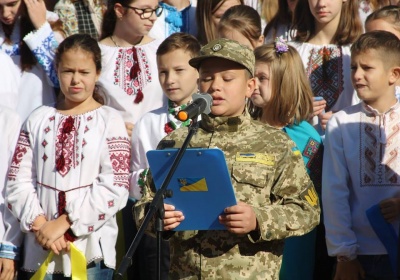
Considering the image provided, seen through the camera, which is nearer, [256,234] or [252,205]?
[256,234]

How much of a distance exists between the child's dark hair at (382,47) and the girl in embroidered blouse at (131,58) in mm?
1581

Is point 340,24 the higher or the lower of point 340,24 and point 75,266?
the higher

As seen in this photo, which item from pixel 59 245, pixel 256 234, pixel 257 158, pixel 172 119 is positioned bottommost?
pixel 59 245

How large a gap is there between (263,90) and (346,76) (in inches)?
30.2

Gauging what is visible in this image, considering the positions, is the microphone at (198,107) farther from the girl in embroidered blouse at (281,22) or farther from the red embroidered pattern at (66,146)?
the girl in embroidered blouse at (281,22)

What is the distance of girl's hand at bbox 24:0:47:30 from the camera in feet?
21.5

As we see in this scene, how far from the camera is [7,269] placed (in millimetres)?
5672

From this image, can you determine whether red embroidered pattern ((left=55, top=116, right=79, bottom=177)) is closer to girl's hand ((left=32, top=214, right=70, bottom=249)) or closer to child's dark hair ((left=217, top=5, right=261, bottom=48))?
girl's hand ((left=32, top=214, right=70, bottom=249))

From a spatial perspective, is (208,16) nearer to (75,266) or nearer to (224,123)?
(75,266)

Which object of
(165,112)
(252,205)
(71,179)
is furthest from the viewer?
(165,112)

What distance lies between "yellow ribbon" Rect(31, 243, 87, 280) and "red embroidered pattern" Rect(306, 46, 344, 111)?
1.99m

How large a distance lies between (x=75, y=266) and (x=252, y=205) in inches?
59.8

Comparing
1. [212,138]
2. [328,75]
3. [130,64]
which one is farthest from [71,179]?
[328,75]

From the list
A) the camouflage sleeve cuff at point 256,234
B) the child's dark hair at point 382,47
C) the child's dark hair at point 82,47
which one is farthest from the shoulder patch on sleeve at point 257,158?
the child's dark hair at point 82,47
